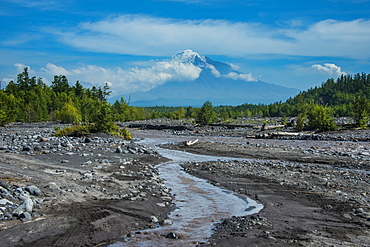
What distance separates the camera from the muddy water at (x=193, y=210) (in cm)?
784

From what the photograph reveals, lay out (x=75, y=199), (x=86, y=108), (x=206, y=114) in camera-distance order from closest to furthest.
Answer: (x=75, y=199)
(x=206, y=114)
(x=86, y=108)

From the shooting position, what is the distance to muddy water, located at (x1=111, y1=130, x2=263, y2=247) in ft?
25.7

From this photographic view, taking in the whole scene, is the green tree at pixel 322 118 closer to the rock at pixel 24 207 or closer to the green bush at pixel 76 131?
the green bush at pixel 76 131

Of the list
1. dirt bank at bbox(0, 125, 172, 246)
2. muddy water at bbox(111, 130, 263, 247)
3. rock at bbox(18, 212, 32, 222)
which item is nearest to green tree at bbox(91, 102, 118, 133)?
dirt bank at bbox(0, 125, 172, 246)

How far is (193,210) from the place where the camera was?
1081cm

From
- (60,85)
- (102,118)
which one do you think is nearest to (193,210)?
(102,118)

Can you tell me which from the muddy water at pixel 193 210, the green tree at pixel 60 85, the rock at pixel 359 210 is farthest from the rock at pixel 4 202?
the green tree at pixel 60 85

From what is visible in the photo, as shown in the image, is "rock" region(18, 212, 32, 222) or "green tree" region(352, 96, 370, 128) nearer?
"rock" region(18, 212, 32, 222)

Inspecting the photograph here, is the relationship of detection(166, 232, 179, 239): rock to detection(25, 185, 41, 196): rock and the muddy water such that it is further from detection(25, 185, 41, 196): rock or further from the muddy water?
detection(25, 185, 41, 196): rock

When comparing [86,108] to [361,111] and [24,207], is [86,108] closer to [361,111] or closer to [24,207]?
[361,111]

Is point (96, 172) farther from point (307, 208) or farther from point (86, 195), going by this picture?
point (307, 208)

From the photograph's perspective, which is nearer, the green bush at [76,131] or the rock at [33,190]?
the rock at [33,190]

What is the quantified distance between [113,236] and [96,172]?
299 inches

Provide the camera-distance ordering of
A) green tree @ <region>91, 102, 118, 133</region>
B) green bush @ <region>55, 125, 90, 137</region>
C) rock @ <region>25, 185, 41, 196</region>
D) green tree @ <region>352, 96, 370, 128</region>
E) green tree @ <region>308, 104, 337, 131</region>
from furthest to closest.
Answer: green tree @ <region>352, 96, 370, 128</region>, green tree @ <region>308, 104, 337, 131</region>, green bush @ <region>55, 125, 90, 137</region>, green tree @ <region>91, 102, 118, 133</region>, rock @ <region>25, 185, 41, 196</region>
